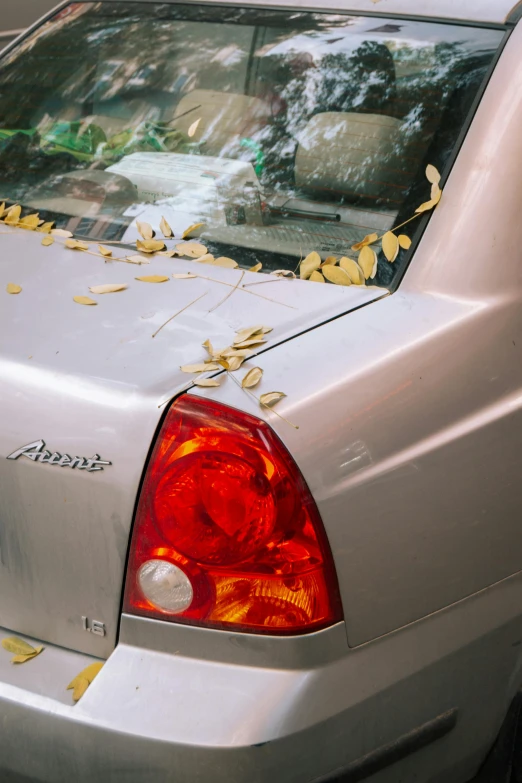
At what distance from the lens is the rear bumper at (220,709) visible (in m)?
1.62

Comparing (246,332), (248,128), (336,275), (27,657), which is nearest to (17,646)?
(27,657)

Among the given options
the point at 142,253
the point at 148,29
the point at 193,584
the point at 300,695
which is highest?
the point at 148,29

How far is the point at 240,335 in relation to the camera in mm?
1829

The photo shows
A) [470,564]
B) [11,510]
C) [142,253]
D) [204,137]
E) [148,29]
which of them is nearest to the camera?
[11,510]

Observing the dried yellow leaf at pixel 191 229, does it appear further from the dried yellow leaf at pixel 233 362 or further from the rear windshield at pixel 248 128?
the dried yellow leaf at pixel 233 362

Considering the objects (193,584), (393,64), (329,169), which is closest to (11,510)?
(193,584)

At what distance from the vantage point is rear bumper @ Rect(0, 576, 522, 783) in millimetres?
1617

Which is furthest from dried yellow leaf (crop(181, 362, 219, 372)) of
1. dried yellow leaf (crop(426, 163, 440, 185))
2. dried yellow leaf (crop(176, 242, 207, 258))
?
dried yellow leaf (crop(426, 163, 440, 185))

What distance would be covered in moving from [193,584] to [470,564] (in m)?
0.54

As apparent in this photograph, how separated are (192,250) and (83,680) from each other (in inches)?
38.3

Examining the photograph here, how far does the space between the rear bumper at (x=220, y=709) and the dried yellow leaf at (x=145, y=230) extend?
95cm

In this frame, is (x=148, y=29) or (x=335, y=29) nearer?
(x=335, y=29)

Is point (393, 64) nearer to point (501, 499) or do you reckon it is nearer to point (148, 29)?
point (148, 29)

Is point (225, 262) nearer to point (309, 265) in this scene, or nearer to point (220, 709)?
point (309, 265)
